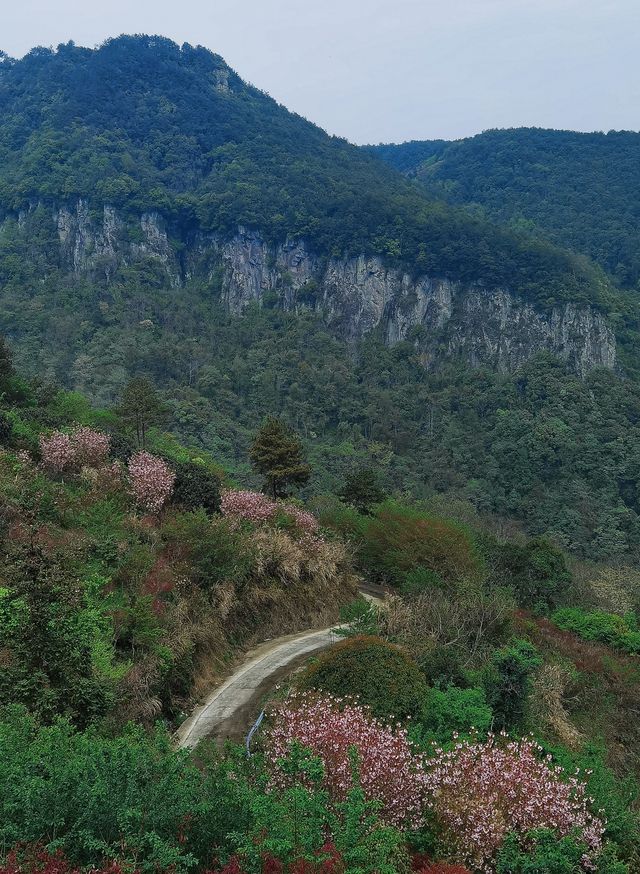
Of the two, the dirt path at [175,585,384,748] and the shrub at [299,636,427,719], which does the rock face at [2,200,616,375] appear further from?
the shrub at [299,636,427,719]

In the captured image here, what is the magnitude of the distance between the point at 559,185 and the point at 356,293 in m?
72.6

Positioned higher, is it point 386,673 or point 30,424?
point 30,424

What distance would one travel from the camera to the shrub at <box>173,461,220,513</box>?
1452 centimetres

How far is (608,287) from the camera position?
90.2 m

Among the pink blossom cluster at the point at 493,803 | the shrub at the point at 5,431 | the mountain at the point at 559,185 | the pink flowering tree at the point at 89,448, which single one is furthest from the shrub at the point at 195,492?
the mountain at the point at 559,185

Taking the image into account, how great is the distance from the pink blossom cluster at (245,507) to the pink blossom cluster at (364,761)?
768 cm

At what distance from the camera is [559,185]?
142000 millimetres

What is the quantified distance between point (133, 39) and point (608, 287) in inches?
4597

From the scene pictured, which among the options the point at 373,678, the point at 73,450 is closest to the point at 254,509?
the point at 73,450

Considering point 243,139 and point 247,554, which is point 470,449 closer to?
point 247,554

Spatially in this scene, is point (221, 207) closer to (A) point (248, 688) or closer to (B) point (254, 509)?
(B) point (254, 509)

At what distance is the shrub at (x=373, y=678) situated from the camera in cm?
903

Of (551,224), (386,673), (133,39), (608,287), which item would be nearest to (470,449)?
(608,287)

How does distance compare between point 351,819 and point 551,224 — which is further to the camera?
point 551,224
